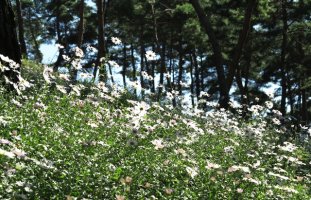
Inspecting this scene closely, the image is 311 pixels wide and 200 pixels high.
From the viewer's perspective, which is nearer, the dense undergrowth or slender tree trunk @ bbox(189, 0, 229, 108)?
the dense undergrowth

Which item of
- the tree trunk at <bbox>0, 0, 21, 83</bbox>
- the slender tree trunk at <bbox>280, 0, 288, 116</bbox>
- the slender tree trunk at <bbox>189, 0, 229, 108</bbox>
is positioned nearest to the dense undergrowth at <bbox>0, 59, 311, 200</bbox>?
the tree trunk at <bbox>0, 0, 21, 83</bbox>

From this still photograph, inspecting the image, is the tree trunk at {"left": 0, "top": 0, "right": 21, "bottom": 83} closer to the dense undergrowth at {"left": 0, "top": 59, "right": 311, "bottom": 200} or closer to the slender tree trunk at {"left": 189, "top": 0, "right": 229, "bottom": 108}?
the dense undergrowth at {"left": 0, "top": 59, "right": 311, "bottom": 200}

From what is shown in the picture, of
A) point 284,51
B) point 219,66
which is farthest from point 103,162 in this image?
point 284,51

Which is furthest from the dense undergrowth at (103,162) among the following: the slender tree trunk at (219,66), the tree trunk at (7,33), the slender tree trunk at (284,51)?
the slender tree trunk at (284,51)

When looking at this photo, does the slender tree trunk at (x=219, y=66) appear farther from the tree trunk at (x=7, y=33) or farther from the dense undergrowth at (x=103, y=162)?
the tree trunk at (x=7, y=33)

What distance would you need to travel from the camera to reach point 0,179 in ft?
11.0

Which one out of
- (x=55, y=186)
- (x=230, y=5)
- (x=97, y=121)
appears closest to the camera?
(x=55, y=186)

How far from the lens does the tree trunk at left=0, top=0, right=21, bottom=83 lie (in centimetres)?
693

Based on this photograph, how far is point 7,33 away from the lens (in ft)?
23.1

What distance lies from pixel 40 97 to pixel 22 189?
11.3 ft

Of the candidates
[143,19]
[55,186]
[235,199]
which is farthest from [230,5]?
[55,186]

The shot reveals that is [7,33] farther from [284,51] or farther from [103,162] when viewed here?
[284,51]

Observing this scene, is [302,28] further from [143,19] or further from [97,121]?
[97,121]

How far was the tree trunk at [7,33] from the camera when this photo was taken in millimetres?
6926
